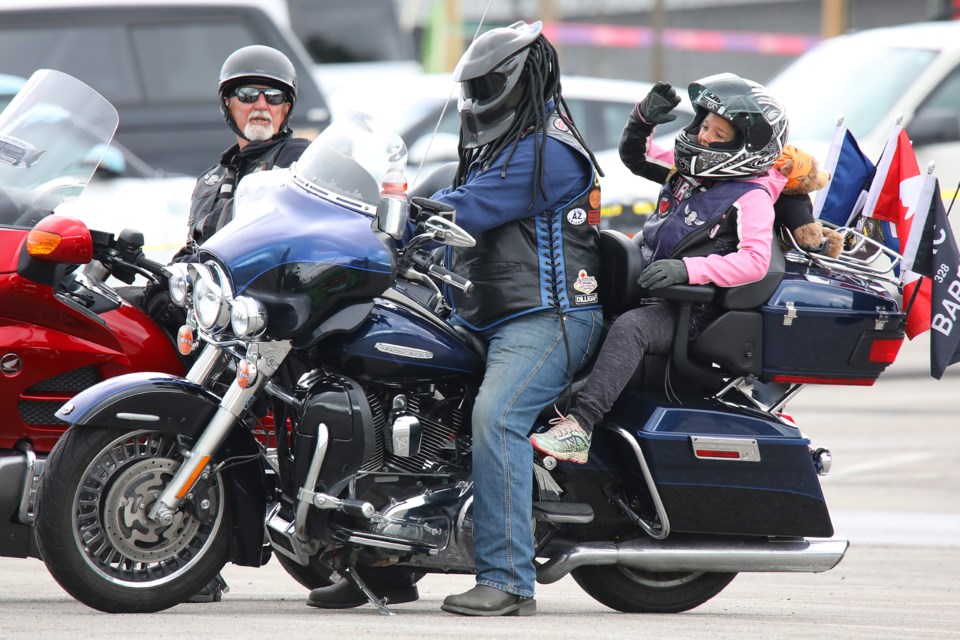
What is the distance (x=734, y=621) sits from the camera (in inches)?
226

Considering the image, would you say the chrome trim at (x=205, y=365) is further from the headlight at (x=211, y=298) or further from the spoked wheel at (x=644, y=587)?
the spoked wheel at (x=644, y=587)

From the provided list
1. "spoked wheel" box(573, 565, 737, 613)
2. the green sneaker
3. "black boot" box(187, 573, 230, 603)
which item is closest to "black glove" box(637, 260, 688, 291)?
the green sneaker

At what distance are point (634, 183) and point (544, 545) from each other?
6925 mm

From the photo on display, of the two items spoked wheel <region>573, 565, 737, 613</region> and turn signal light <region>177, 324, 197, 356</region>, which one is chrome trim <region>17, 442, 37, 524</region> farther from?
spoked wheel <region>573, 565, 737, 613</region>

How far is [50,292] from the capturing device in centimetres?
561

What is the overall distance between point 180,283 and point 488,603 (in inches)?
57.2

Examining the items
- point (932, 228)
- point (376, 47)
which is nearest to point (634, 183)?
point (932, 228)

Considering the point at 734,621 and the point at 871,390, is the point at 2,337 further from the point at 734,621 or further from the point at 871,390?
the point at 871,390

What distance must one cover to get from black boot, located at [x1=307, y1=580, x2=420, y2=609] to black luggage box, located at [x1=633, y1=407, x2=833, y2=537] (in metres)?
0.96

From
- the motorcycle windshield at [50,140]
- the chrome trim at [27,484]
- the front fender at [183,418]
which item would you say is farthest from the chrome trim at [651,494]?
the motorcycle windshield at [50,140]

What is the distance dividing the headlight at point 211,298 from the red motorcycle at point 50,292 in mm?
603

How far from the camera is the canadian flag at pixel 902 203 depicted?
18.9 ft

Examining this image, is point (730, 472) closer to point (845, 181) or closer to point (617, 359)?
point (617, 359)

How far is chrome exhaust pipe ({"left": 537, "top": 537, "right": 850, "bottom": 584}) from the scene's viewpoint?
18.5ft
